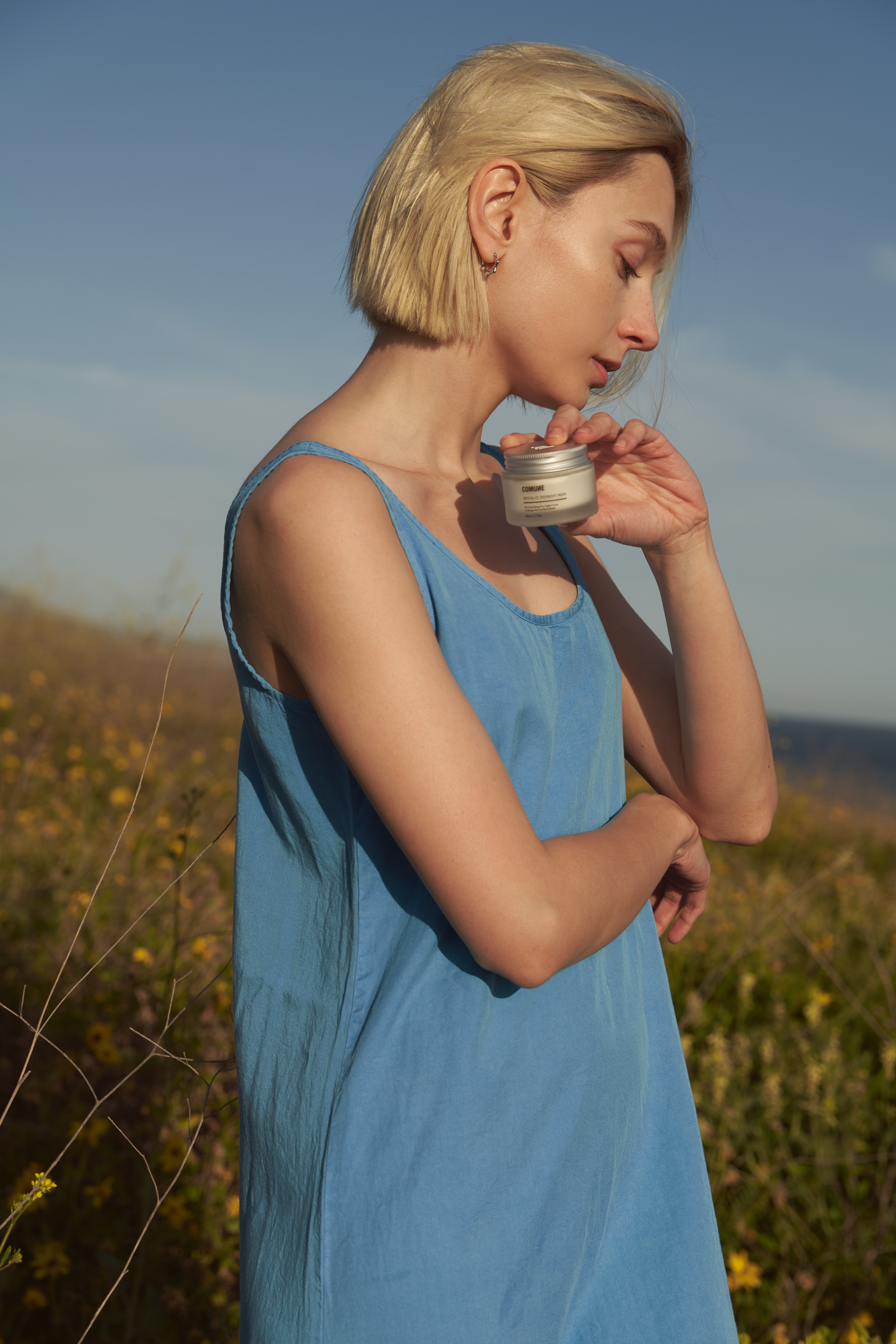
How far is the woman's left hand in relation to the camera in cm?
107

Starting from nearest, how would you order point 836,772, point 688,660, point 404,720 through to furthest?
point 404,720 < point 688,660 < point 836,772

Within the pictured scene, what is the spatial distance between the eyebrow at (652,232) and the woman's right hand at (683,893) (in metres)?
0.71

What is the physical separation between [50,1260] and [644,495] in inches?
72.6

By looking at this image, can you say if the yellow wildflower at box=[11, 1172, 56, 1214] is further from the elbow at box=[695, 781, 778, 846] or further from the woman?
the elbow at box=[695, 781, 778, 846]

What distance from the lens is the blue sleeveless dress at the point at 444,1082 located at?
82 centimetres

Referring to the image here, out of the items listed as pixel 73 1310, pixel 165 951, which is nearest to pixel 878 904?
pixel 165 951

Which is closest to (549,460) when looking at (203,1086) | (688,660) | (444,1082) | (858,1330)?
(688,660)

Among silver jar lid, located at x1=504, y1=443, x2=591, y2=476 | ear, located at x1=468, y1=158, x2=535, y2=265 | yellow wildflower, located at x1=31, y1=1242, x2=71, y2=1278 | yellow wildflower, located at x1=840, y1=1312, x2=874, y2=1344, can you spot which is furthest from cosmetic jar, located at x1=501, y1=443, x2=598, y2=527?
yellow wildflower, located at x1=31, y1=1242, x2=71, y2=1278

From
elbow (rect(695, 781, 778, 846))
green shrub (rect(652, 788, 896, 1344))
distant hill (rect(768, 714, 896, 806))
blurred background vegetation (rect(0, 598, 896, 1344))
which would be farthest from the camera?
distant hill (rect(768, 714, 896, 806))

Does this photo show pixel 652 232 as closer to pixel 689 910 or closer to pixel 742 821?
pixel 742 821

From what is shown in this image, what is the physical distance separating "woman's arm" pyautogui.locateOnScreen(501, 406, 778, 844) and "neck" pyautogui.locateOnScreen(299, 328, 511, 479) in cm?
9

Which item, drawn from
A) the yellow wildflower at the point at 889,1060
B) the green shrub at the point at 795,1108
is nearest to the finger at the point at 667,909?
the green shrub at the point at 795,1108

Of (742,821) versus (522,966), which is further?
(742,821)

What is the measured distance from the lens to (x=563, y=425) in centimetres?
99
